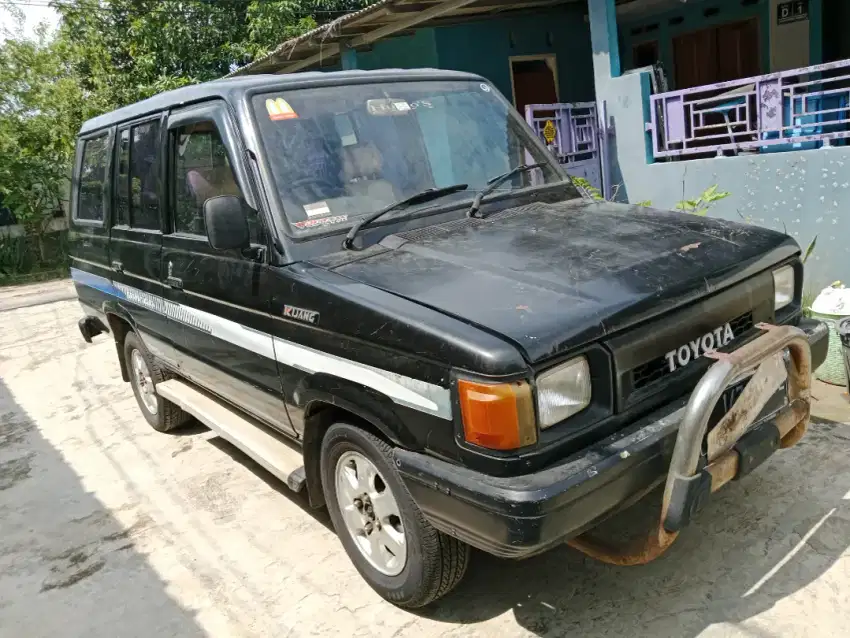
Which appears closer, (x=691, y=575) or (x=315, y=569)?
(x=691, y=575)

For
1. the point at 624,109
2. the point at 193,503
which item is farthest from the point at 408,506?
the point at 624,109

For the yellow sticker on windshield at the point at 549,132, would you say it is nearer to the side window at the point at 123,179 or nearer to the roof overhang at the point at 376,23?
the roof overhang at the point at 376,23

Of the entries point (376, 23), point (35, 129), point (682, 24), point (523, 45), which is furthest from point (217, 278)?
point (35, 129)

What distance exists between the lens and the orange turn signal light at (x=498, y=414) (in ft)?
7.05

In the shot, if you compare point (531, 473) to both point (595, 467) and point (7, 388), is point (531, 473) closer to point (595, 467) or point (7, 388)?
point (595, 467)

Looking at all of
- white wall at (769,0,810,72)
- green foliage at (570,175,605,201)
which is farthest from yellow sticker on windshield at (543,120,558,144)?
white wall at (769,0,810,72)

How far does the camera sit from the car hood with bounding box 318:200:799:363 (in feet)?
7.55

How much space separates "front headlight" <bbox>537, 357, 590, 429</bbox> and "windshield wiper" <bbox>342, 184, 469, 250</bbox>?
1118 millimetres

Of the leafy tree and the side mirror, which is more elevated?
the leafy tree

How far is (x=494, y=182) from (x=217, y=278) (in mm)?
1416

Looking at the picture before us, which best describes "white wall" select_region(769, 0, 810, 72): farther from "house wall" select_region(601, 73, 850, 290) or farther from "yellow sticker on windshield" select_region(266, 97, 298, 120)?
"yellow sticker on windshield" select_region(266, 97, 298, 120)

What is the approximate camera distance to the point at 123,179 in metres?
4.57

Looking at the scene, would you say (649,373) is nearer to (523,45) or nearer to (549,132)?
(549,132)

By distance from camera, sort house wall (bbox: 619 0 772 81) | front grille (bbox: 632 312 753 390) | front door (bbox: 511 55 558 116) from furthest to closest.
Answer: front door (bbox: 511 55 558 116), house wall (bbox: 619 0 772 81), front grille (bbox: 632 312 753 390)
